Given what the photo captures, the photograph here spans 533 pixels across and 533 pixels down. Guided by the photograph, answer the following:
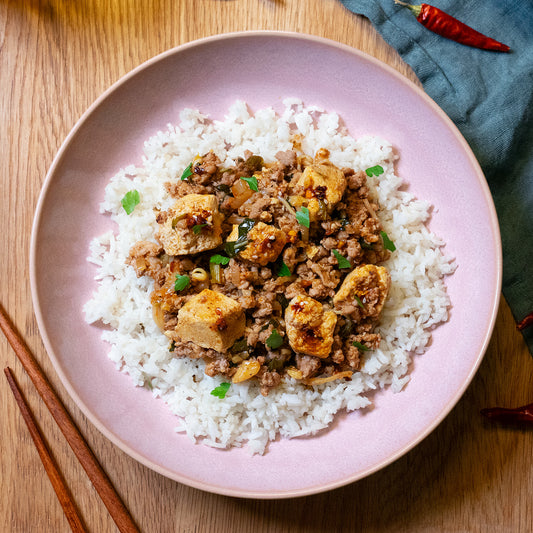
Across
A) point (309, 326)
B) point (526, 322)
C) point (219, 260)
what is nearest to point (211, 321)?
point (219, 260)

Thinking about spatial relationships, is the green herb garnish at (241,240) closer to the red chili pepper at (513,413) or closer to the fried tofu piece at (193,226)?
the fried tofu piece at (193,226)

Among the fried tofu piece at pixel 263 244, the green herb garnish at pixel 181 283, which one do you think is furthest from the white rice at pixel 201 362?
the fried tofu piece at pixel 263 244

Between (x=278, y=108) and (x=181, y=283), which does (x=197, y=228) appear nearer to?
(x=181, y=283)

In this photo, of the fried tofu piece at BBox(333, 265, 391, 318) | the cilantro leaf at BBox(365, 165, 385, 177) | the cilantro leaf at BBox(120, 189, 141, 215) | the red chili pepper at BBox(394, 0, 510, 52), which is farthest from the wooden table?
the fried tofu piece at BBox(333, 265, 391, 318)

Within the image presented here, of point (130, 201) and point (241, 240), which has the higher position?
point (241, 240)

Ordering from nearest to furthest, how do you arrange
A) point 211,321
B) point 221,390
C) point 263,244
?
point 211,321 < point 263,244 < point 221,390

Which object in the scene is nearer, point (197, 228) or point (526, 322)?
point (197, 228)

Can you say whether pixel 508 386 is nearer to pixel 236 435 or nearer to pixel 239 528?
pixel 236 435

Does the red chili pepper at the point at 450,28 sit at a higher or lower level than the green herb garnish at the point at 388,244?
higher

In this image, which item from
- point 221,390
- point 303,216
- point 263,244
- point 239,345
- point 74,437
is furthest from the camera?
point 74,437
